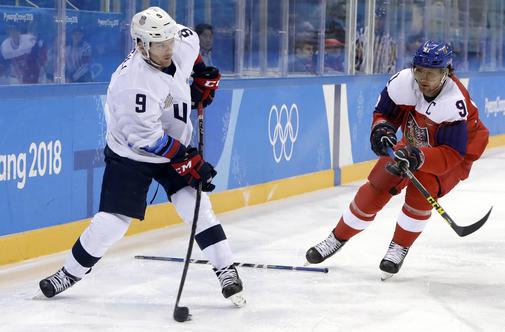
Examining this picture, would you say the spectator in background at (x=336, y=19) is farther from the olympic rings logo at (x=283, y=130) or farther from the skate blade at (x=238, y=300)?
the skate blade at (x=238, y=300)

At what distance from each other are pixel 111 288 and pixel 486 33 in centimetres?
927

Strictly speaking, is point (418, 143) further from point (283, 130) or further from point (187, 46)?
point (283, 130)

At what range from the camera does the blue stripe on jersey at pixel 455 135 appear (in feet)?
15.6

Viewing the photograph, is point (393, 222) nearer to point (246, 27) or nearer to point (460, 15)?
point (246, 27)

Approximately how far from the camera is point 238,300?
4.34 metres

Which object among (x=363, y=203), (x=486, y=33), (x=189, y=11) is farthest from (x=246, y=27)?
(x=486, y=33)

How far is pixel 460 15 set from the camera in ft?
40.2

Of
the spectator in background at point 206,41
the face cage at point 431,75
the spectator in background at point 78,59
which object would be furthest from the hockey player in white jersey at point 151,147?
the spectator in background at point 206,41

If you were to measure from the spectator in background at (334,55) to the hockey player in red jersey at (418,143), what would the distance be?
4.10 metres

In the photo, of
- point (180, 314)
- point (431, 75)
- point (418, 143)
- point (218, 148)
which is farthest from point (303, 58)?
point (180, 314)

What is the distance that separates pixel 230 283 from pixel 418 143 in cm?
119

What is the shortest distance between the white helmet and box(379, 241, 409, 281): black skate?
154 cm

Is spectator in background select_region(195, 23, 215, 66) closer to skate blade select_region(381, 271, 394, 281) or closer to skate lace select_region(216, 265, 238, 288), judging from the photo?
skate blade select_region(381, 271, 394, 281)

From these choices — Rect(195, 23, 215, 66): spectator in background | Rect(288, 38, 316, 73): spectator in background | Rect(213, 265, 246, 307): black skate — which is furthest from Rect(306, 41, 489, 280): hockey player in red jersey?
Rect(288, 38, 316, 73): spectator in background
